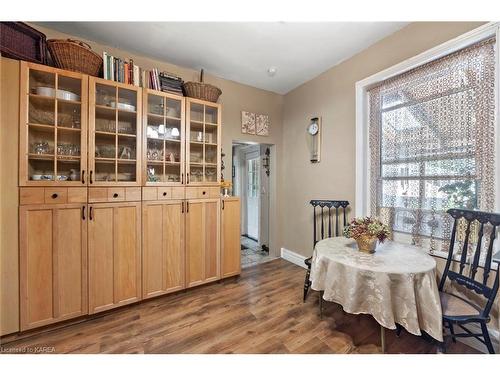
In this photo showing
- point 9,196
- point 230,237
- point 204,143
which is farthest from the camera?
point 230,237

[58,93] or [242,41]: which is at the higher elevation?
[242,41]

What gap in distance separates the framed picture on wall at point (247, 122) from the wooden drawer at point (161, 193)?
142cm

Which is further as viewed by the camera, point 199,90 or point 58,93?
point 199,90

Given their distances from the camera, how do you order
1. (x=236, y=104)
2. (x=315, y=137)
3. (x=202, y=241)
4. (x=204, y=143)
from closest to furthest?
(x=202, y=241) < (x=204, y=143) < (x=315, y=137) < (x=236, y=104)

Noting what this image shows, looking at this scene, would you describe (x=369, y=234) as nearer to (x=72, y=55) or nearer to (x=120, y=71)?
(x=120, y=71)

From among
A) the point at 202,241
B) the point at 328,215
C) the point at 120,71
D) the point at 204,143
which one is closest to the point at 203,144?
the point at 204,143

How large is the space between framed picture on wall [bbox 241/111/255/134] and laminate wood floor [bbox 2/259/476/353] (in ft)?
7.41

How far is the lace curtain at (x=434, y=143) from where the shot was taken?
4.96 feet

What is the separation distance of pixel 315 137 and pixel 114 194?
2560 mm

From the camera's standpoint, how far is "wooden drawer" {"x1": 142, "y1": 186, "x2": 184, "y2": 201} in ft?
6.82

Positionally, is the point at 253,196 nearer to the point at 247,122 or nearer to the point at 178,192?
the point at 247,122

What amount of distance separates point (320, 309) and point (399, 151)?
5.69 ft

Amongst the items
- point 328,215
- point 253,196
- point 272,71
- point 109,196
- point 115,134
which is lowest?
point 328,215

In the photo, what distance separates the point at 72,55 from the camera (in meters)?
1.75
